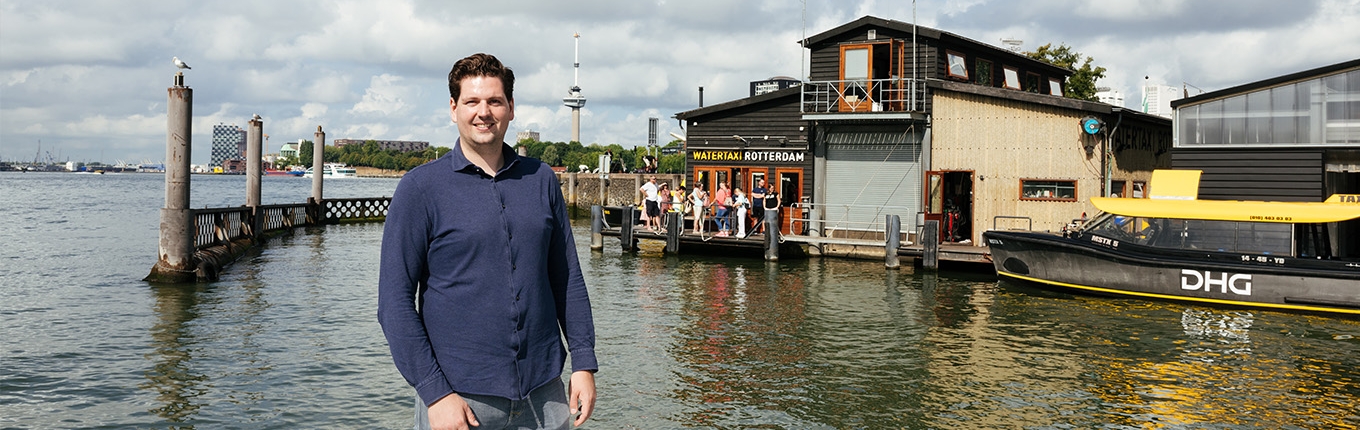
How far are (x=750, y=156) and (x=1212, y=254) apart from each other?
14.9m

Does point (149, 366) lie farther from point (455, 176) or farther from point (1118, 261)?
point (1118, 261)

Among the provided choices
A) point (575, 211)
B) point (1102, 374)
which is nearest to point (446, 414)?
point (1102, 374)

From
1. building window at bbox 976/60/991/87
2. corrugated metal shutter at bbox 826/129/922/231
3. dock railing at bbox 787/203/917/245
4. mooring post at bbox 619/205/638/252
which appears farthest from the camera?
building window at bbox 976/60/991/87

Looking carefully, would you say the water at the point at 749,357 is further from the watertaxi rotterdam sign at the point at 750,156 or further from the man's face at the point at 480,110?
the watertaxi rotterdam sign at the point at 750,156

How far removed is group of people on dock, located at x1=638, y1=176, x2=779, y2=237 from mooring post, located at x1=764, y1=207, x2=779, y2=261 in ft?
0.87

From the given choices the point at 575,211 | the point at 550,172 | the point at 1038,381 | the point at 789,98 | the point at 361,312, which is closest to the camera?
the point at 550,172

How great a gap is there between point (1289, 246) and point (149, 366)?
60.9 feet

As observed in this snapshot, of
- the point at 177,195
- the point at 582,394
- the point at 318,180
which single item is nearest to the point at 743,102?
the point at 177,195

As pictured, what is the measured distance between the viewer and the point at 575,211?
208ft

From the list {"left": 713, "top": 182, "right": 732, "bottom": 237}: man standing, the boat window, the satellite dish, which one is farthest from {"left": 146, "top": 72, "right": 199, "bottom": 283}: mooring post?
the satellite dish

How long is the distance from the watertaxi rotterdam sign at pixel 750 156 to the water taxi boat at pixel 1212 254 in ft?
34.7

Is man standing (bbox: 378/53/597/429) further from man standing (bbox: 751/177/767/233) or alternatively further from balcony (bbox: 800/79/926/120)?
man standing (bbox: 751/177/767/233)

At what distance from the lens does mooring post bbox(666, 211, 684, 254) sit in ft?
96.3

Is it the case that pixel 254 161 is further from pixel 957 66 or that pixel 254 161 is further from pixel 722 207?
pixel 957 66
